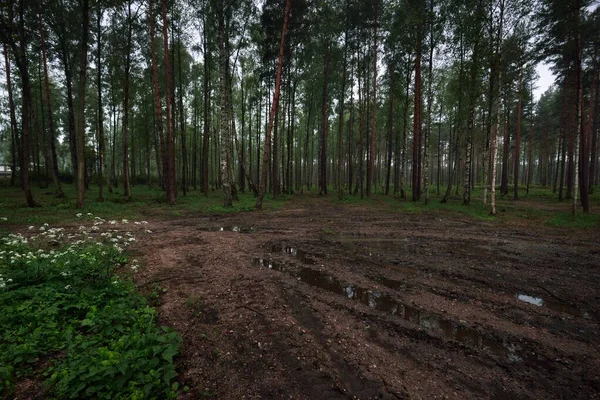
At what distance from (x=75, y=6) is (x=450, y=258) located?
25.9 m

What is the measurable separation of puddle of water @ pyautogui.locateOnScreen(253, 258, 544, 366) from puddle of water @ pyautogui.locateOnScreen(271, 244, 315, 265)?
0.63m

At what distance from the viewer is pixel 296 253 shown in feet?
24.6

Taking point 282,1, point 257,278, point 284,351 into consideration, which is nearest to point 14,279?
point 257,278

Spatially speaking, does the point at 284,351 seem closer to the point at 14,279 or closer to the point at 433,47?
the point at 14,279

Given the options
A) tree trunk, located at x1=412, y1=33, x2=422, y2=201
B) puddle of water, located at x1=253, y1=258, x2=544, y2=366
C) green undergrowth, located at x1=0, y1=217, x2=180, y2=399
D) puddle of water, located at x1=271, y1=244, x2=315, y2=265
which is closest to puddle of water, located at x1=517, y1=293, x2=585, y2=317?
puddle of water, located at x1=253, y1=258, x2=544, y2=366

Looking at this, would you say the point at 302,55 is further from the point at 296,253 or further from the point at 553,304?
the point at 553,304

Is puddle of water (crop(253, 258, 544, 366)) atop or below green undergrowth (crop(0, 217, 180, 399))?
below

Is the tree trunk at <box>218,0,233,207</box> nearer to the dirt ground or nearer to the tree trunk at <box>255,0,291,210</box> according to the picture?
the tree trunk at <box>255,0,291,210</box>

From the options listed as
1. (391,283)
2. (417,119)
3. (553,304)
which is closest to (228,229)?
(391,283)

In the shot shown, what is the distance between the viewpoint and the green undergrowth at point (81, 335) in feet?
7.92

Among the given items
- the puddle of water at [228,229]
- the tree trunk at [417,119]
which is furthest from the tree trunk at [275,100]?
the tree trunk at [417,119]

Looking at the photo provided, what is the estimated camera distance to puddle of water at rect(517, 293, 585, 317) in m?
4.36

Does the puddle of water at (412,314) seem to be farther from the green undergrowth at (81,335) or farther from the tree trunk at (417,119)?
the tree trunk at (417,119)

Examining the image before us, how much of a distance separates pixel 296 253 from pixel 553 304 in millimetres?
5628
